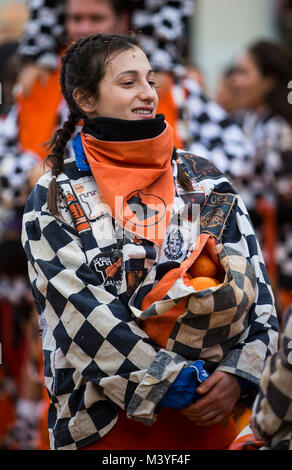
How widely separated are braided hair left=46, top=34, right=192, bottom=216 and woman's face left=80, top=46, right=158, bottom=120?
0.10ft

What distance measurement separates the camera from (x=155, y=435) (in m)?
3.05

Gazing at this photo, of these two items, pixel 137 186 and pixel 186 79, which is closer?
pixel 137 186

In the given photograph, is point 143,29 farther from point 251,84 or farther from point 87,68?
point 87,68

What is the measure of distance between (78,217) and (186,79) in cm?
226

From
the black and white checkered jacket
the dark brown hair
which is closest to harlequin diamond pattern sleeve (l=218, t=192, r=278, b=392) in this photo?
the black and white checkered jacket

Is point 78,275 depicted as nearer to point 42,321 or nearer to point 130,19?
point 42,321

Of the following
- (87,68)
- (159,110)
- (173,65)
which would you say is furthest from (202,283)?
(173,65)

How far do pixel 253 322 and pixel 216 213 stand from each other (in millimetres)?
420

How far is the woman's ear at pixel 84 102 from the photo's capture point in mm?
3320

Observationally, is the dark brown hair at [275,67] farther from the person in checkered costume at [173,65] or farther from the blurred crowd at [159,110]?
the person in checkered costume at [173,65]

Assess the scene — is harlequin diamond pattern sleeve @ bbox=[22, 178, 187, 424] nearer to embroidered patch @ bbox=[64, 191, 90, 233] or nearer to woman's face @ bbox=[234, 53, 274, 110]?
embroidered patch @ bbox=[64, 191, 90, 233]

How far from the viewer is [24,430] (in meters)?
5.64

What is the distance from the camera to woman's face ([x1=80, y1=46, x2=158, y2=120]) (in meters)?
3.19
